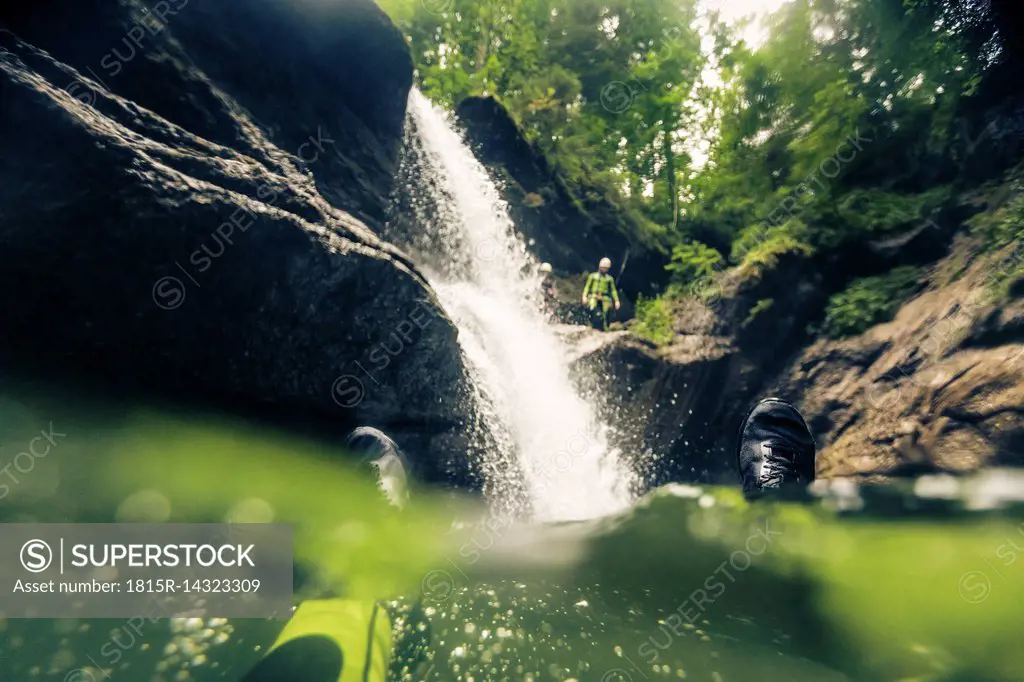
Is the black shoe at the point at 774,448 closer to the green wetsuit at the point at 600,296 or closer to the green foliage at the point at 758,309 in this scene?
the green foliage at the point at 758,309

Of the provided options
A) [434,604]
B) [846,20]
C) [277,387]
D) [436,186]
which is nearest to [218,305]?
[277,387]

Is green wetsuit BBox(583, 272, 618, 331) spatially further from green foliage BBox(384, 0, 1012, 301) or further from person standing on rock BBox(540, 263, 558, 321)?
green foliage BBox(384, 0, 1012, 301)

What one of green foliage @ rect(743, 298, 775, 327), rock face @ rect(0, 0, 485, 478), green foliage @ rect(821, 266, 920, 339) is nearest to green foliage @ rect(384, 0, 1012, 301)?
green foliage @ rect(743, 298, 775, 327)

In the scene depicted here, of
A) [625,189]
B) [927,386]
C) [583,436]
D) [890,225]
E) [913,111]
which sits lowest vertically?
[927,386]

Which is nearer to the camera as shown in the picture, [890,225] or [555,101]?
[890,225]

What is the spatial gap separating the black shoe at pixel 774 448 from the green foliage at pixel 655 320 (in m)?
6.94

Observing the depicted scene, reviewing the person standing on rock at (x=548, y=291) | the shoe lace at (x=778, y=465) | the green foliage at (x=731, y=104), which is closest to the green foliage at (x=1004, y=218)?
the green foliage at (x=731, y=104)

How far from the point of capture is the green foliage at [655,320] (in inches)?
429

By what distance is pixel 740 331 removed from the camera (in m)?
9.81

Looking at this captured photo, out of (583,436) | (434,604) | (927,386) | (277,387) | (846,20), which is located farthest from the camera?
(846,20)

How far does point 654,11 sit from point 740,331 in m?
15.2

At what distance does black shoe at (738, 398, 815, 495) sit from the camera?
9.06 ft

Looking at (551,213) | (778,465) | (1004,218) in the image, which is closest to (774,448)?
(778,465)

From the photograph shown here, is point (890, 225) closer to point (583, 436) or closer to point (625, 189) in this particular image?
point (583, 436)
